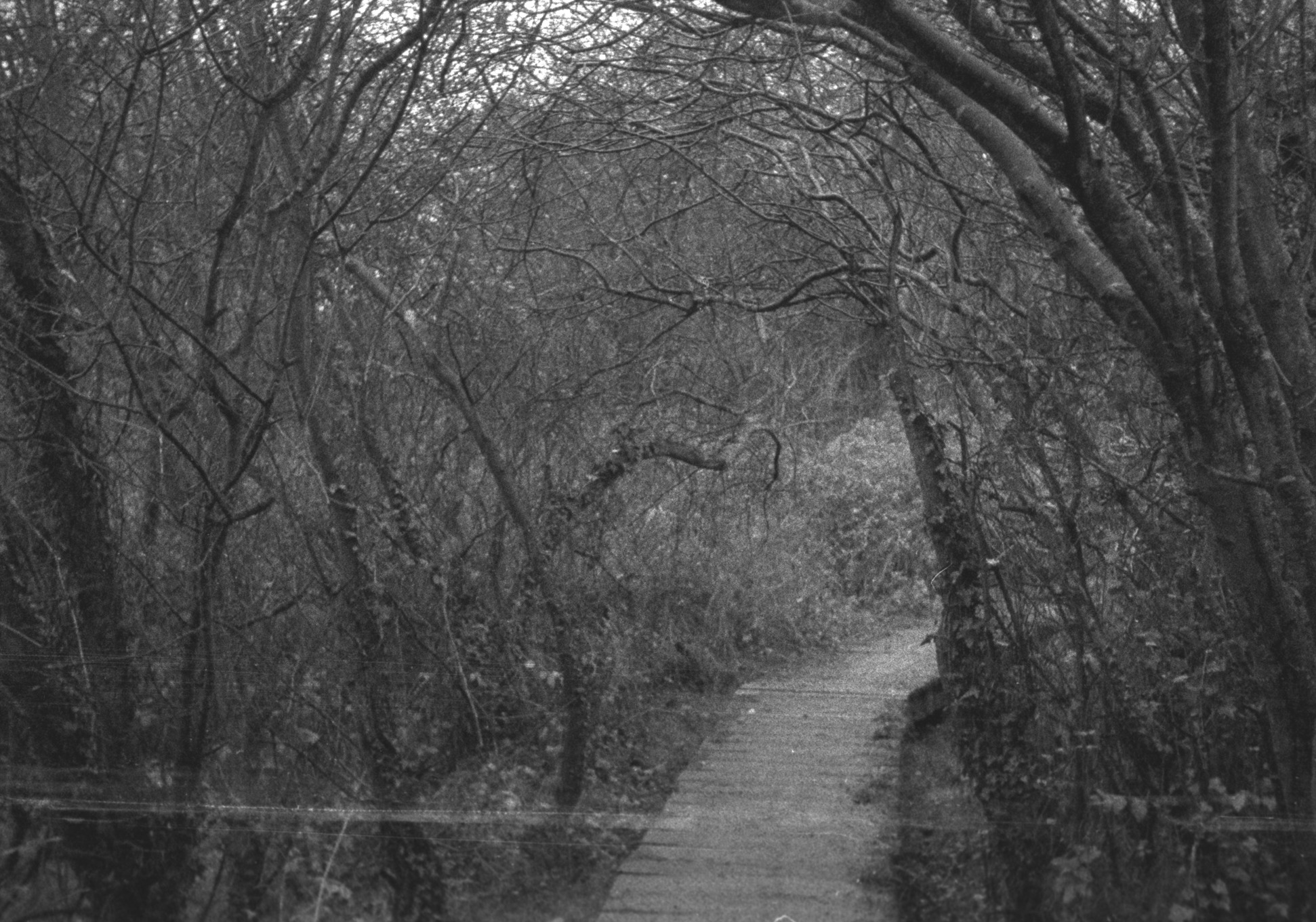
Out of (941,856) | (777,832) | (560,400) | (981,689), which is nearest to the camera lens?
(941,856)

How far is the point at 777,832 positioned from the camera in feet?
15.0

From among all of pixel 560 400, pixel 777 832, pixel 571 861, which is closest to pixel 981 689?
pixel 777 832

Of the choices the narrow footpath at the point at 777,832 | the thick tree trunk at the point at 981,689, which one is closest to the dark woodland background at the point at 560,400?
the thick tree trunk at the point at 981,689

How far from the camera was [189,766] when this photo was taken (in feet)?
16.4

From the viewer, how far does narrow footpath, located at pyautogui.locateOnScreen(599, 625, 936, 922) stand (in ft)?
13.6

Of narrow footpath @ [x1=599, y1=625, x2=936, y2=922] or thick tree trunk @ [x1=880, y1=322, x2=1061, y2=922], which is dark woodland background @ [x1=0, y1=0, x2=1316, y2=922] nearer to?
thick tree trunk @ [x1=880, y1=322, x2=1061, y2=922]

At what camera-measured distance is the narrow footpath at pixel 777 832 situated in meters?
4.14

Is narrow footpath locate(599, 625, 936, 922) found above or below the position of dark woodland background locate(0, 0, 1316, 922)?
below

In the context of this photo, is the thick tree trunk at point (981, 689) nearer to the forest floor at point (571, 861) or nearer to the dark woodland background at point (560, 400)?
the dark woodland background at point (560, 400)

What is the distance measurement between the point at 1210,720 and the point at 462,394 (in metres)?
3.96

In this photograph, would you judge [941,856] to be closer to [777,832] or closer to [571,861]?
[777,832]

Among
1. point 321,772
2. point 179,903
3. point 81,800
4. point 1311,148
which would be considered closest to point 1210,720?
point 1311,148

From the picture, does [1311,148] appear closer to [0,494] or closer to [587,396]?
[587,396]

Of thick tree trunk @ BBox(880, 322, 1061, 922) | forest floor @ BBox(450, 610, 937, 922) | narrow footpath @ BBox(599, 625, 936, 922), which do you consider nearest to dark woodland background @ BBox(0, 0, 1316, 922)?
thick tree trunk @ BBox(880, 322, 1061, 922)
